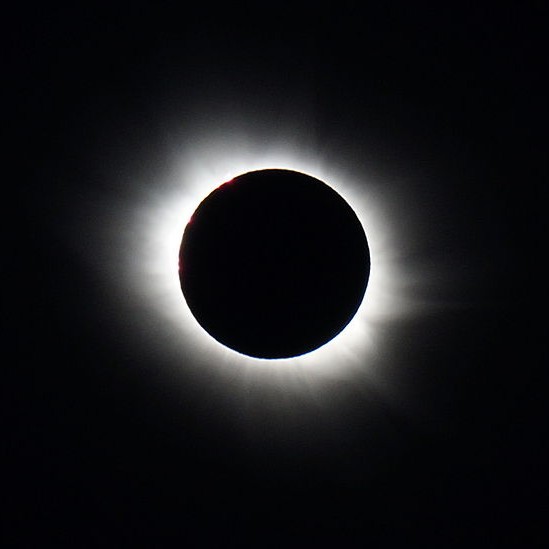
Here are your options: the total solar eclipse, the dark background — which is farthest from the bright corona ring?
the total solar eclipse

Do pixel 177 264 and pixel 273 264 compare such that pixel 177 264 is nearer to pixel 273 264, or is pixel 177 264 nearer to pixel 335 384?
pixel 273 264

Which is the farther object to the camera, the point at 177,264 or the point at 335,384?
the point at 335,384

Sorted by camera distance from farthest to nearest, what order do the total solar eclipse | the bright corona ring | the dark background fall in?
the bright corona ring, the dark background, the total solar eclipse

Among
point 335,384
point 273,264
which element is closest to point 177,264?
point 273,264

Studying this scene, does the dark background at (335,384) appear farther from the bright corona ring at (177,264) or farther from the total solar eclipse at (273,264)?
the total solar eclipse at (273,264)

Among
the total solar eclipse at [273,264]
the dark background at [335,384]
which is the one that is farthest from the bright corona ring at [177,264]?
the total solar eclipse at [273,264]

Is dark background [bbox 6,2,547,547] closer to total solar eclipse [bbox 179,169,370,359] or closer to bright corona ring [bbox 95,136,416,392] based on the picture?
bright corona ring [bbox 95,136,416,392]
